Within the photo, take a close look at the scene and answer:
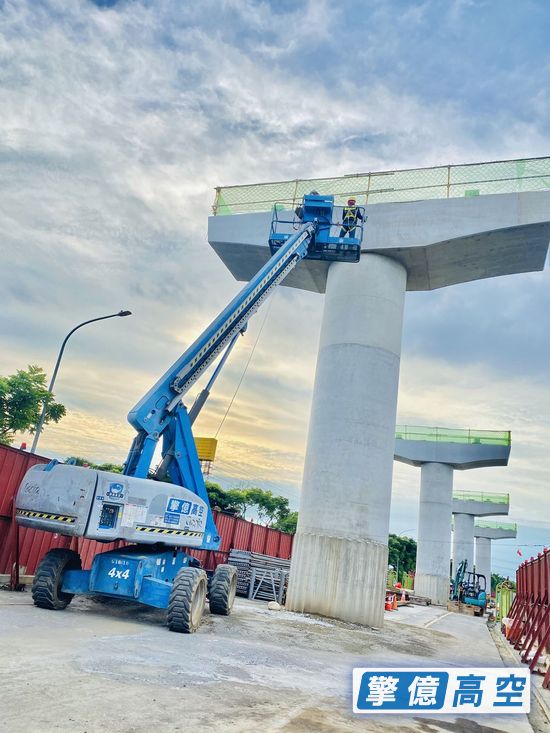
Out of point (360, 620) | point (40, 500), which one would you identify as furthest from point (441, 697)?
point (360, 620)

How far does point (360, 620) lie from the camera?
16.4 metres

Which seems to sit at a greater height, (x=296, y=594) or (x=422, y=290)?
(x=422, y=290)

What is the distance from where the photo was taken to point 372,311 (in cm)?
1883

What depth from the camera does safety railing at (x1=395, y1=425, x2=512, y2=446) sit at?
135 ft

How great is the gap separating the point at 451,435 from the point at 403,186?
90.9ft

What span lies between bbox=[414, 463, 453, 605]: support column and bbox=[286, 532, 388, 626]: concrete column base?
85.1ft

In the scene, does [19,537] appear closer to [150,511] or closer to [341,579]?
[150,511]

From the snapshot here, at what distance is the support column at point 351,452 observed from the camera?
1684cm

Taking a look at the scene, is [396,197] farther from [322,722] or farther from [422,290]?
[322,722]

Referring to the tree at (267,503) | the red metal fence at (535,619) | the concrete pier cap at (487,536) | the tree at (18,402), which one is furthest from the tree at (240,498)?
the red metal fence at (535,619)

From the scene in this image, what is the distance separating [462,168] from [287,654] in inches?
653

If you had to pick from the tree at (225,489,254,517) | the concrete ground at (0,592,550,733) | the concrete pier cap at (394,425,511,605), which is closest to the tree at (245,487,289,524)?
the tree at (225,489,254,517)

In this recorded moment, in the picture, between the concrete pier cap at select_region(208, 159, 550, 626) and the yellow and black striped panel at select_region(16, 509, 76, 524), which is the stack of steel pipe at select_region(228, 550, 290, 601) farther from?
the yellow and black striped panel at select_region(16, 509, 76, 524)

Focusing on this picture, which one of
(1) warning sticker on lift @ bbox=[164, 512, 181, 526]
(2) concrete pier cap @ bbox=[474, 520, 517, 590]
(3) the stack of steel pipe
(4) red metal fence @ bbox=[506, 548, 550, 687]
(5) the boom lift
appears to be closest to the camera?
(5) the boom lift
